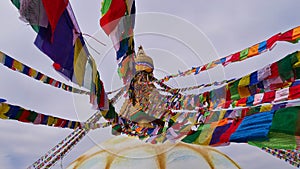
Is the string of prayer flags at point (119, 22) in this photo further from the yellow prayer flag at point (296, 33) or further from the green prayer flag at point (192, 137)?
the yellow prayer flag at point (296, 33)

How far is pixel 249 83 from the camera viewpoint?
3480 millimetres

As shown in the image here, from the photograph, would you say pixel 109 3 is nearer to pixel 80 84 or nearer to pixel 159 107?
pixel 80 84

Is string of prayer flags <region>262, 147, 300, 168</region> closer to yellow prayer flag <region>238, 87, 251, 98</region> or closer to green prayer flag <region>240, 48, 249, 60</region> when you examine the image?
yellow prayer flag <region>238, 87, 251, 98</region>

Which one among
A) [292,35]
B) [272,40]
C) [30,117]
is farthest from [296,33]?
[30,117]

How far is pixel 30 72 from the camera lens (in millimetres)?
3709

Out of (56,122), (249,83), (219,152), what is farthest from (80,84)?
(219,152)

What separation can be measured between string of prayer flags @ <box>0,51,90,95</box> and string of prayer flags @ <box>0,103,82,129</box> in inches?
18.9

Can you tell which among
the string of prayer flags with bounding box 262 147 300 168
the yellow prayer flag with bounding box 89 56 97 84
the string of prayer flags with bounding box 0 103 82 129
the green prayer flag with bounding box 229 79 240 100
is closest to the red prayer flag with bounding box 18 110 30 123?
the string of prayer flags with bounding box 0 103 82 129

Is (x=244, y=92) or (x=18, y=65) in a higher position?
(x=18, y=65)

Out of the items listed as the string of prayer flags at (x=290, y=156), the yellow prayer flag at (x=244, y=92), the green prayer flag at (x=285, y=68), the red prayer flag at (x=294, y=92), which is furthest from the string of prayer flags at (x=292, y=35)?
the string of prayer flags at (x=290, y=156)

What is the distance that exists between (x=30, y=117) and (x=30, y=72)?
0.65 metres

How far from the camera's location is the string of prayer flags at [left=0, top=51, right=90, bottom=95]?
318 centimetres

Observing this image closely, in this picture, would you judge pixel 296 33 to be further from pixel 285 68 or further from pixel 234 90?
pixel 234 90

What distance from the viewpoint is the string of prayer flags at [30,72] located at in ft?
10.4
